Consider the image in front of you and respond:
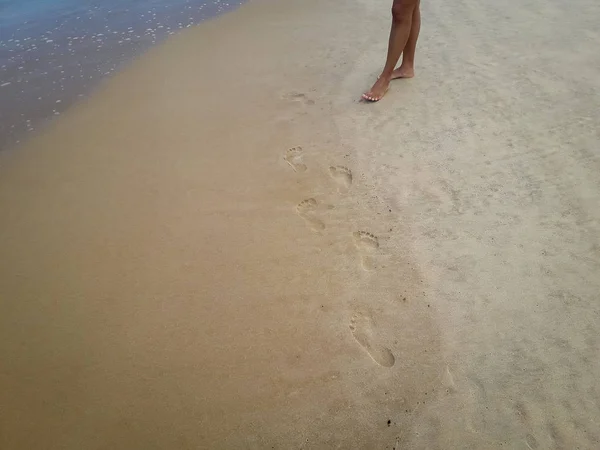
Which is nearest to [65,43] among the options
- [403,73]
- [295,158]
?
[295,158]

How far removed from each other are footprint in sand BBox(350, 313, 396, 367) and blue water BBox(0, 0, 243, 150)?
2080mm

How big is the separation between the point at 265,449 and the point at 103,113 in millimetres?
2111

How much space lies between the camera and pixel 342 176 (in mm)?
2182

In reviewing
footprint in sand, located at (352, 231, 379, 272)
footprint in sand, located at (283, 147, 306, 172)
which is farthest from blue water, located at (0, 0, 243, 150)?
footprint in sand, located at (352, 231, 379, 272)

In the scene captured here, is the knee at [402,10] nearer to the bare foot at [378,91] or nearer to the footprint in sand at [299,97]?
the bare foot at [378,91]

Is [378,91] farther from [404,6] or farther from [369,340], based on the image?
[369,340]

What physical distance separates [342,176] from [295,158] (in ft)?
0.88

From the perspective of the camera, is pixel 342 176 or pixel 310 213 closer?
pixel 310 213

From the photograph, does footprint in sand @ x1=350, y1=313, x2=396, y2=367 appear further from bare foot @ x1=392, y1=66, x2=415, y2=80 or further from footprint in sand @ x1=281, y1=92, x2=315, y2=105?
bare foot @ x1=392, y1=66, x2=415, y2=80

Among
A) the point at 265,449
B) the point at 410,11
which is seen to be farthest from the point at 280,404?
the point at 410,11

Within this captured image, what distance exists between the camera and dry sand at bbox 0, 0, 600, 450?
1406 millimetres

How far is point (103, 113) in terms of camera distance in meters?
2.71

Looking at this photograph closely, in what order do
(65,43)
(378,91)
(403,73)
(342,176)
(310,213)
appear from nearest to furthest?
(310,213), (342,176), (378,91), (403,73), (65,43)

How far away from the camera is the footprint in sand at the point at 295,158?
2248 mm
